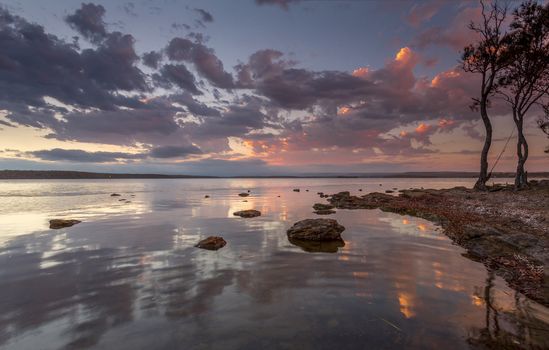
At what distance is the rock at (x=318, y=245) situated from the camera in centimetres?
1479

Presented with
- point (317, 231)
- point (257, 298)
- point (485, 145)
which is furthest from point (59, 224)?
point (485, 145)

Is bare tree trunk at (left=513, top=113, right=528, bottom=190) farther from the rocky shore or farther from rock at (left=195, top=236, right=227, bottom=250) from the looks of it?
rock at (left=195, top=236, right=227, bottom=250)

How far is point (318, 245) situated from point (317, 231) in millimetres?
1360

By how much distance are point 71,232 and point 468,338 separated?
22.3 meters

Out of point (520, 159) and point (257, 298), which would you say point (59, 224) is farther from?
point (520, 159)

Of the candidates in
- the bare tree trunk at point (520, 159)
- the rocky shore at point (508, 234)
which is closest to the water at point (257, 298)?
the rocky shore at point (508, 234)

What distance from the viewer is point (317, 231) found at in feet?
56.1

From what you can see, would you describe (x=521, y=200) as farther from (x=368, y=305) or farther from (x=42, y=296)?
(x=42, y=296)

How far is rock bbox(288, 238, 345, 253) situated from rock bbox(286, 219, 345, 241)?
0.33 metres

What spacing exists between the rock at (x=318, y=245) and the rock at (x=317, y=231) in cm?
33

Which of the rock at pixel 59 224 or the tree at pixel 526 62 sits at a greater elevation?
the tree at pixel 526 62

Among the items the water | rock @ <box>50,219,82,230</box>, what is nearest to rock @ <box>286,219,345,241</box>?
the water

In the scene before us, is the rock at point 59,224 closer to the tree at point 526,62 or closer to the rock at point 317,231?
the rock at point 317,231

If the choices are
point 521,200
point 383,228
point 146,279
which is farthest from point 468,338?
point 521,200
